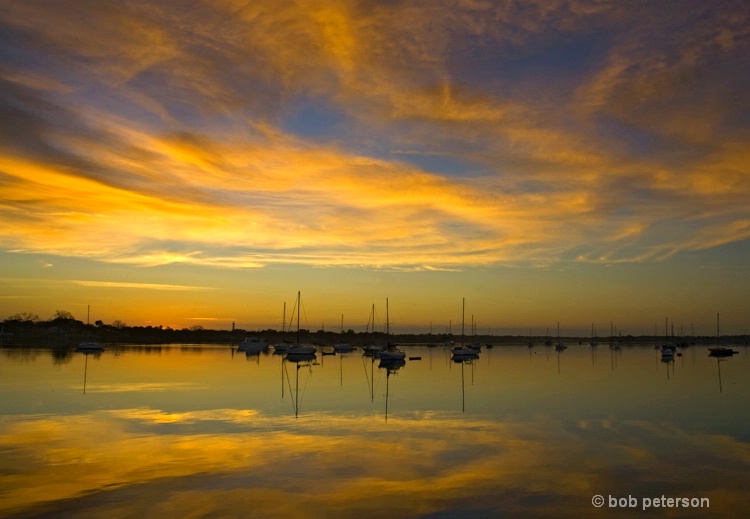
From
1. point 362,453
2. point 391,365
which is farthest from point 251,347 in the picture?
point 362,453

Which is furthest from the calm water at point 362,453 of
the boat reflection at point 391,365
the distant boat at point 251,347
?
the distant boat at point 251,347

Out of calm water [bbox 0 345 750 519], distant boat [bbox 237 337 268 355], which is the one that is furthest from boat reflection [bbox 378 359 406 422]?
distant boat [bbox 237 337 268 355]

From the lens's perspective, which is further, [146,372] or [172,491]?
[146,372]

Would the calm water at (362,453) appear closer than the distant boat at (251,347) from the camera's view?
Yes

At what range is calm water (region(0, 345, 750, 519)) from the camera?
57.2ft

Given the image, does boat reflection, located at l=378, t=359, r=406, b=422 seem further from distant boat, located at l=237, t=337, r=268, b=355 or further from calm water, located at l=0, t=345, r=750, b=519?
distant boat, located at l=237, t=337, r=268, b=355

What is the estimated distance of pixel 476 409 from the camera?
1517 inches

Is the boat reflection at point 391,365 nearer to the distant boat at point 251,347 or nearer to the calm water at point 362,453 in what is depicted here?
the calm water at point 362,453

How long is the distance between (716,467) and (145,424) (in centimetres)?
2437

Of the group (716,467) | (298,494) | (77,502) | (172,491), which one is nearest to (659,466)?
(716,467)

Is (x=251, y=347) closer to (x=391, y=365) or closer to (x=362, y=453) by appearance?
(x=391, y=365)

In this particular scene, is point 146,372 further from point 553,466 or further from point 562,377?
point 553,466

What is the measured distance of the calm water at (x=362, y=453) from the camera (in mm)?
17438

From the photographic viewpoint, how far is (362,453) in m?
24.3
